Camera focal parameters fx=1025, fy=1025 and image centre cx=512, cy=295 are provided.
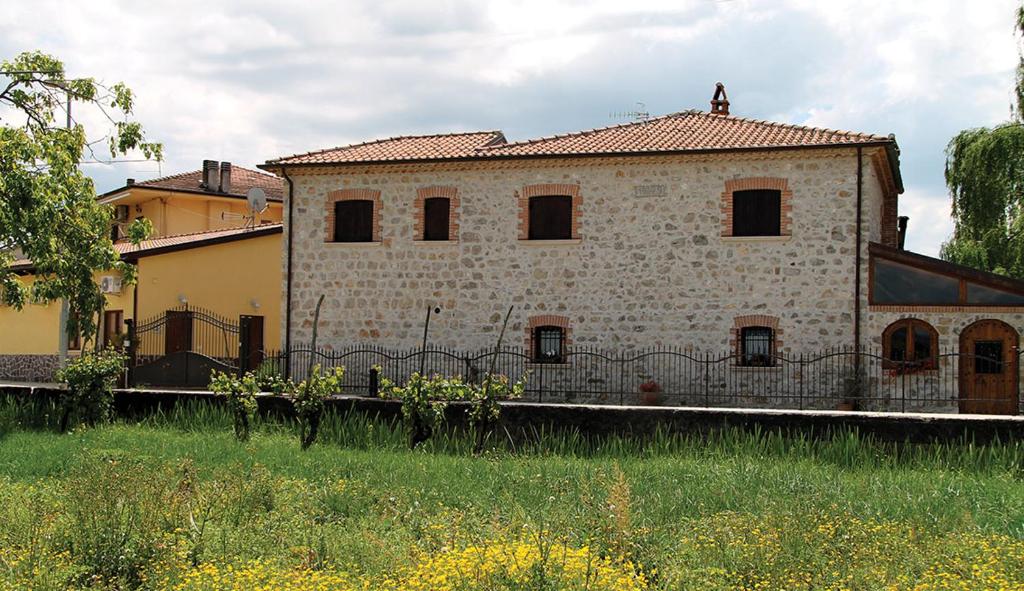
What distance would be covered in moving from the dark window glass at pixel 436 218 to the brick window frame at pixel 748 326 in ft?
20.9

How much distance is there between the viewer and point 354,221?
22484 millimetres

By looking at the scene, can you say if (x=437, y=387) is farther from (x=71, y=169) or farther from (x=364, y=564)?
(x=71, y=169)

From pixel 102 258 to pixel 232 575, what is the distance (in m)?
11.7

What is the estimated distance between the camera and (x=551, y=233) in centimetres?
2142

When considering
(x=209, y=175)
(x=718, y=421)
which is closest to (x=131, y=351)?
(x=718, y=421)

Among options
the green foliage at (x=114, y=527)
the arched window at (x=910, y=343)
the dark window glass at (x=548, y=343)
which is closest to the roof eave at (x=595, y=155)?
the arched window at (x=910, y=343)

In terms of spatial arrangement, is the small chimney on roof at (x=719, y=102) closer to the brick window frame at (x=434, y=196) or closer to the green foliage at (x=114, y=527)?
the brick window frame at (x=434, y=196)

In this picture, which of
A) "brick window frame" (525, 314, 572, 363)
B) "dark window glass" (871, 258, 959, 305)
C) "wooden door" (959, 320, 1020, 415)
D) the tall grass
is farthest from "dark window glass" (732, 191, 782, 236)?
the tall grass

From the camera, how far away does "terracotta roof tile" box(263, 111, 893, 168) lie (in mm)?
20188

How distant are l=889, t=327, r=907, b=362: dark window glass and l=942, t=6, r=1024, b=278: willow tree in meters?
6.58

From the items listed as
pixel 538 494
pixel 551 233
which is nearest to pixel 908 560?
pixel 538 494

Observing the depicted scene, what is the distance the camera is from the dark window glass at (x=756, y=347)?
19922mm

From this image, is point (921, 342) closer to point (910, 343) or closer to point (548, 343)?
point (910, 343)

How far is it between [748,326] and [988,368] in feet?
14.4
